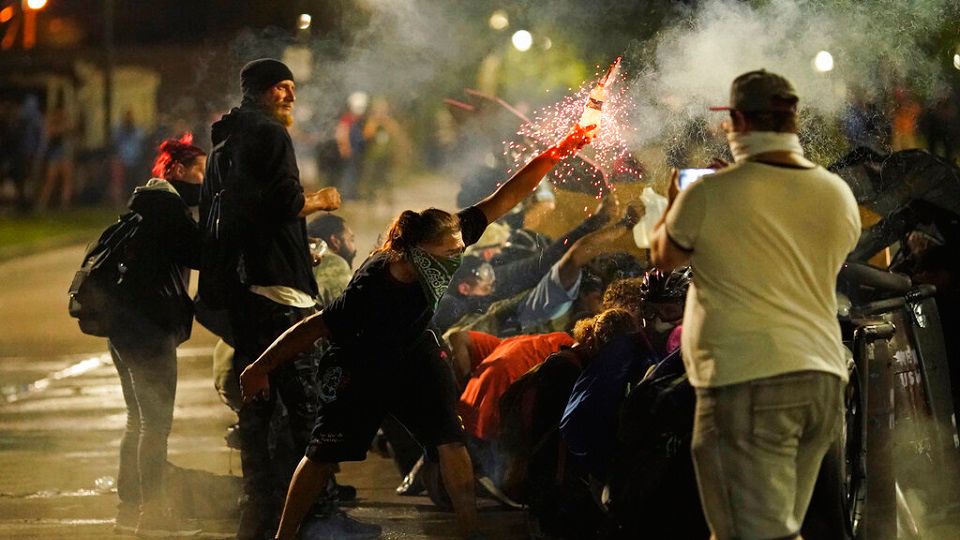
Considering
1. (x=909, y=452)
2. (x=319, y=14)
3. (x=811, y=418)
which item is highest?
(x=319, y=14)

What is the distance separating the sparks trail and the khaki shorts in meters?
2.92

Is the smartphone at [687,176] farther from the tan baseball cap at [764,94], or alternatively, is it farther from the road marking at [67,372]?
the road marking at [67,372]

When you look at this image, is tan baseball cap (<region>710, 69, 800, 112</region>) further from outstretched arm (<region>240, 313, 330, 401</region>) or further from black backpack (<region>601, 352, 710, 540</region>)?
outstretched arm (<region>240, 313, 330, 401</region>)

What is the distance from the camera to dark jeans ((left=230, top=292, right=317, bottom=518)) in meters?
6.53

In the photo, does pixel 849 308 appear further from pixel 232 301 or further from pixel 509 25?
pixel 509 25

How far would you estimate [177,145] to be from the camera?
7.19 meters

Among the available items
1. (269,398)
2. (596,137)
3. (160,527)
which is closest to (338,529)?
(269,398)

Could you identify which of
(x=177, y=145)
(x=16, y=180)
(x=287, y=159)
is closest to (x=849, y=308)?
(x=287, y=159)

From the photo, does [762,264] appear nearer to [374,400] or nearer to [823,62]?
[374,400]

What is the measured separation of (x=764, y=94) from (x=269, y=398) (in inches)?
114

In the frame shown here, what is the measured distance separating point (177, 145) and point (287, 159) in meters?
0.90

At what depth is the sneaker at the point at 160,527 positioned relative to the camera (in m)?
6.62

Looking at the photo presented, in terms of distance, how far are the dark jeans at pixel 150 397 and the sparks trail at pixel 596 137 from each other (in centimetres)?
218

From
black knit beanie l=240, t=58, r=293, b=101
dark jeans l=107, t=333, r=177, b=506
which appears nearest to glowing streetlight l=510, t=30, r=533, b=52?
black knit beanie l=240, t=58, r=293, b=101
